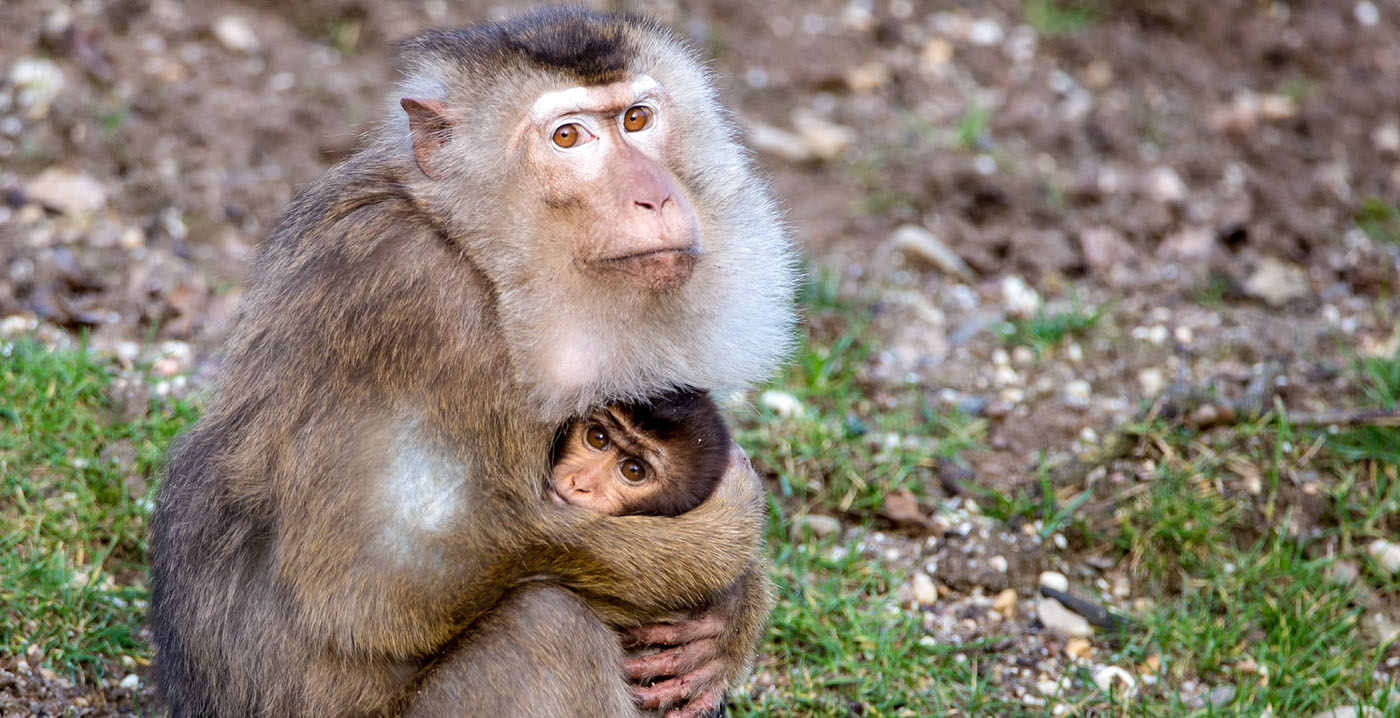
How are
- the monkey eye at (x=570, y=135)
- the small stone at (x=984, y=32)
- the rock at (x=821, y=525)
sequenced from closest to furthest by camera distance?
the monkey eye at (x=570, y=135) → the rock at (x=821, y=525) → the small stone at (x=984, y=32)

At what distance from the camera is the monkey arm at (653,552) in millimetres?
3068

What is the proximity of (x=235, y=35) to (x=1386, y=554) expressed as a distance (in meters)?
5.22

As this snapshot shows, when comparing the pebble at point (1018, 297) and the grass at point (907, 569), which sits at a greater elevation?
the grass at point (907, 569)

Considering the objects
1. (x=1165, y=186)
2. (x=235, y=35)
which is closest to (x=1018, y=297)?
(x=1165, y=186)

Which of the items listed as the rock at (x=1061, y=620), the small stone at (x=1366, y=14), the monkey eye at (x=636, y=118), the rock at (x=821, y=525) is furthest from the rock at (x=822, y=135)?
the monkey eye at (x=636, y=118)

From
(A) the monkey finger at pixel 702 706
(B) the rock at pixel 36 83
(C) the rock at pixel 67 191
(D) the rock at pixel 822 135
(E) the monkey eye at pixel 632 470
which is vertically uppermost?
(E) the monkey eye at pixel 632 470

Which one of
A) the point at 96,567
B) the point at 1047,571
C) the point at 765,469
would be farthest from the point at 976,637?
the point at 96,567

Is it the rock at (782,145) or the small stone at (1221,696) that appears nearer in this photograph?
the small stone at (1221,696)

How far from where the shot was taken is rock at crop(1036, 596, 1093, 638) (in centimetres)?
434

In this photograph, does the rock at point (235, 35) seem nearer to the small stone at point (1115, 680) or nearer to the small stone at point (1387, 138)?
the small stone at point (1115, 680)

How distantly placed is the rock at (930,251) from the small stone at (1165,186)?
1.10m

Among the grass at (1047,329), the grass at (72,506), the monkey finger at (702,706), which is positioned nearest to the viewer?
the monkey finger at (702,706)

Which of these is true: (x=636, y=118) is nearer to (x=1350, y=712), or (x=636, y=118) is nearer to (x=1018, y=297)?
(x=1350, y=712)

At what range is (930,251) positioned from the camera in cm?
598
